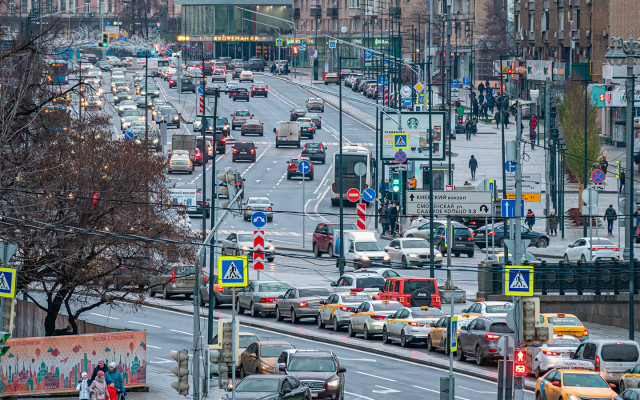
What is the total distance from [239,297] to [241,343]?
38.4ft

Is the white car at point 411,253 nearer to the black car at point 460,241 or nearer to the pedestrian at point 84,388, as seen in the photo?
the black car at point 460,241

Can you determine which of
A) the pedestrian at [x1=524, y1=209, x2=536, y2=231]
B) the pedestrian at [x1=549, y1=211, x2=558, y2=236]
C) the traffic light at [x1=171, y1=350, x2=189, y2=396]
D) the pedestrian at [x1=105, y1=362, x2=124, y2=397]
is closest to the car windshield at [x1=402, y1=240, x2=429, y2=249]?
the pedestrian at [x1=524, y1=209, x2=536, y2=231]

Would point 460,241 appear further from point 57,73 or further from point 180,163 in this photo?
point 180,163

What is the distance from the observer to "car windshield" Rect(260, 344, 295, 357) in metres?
31.4

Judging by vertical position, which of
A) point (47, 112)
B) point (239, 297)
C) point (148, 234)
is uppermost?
point (47, 112)

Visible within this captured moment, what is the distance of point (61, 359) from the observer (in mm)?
30016

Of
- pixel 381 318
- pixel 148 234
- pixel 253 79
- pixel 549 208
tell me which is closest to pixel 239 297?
pixel 381 318

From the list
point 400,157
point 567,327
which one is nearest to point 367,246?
point 400,157

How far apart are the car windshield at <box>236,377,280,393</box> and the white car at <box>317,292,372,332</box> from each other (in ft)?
50.0

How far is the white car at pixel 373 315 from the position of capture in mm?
39562

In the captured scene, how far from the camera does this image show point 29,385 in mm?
29672

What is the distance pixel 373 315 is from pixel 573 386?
1350cm

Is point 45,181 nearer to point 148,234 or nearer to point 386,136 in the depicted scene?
point 148,234

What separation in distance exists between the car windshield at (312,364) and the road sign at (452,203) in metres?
16.8
